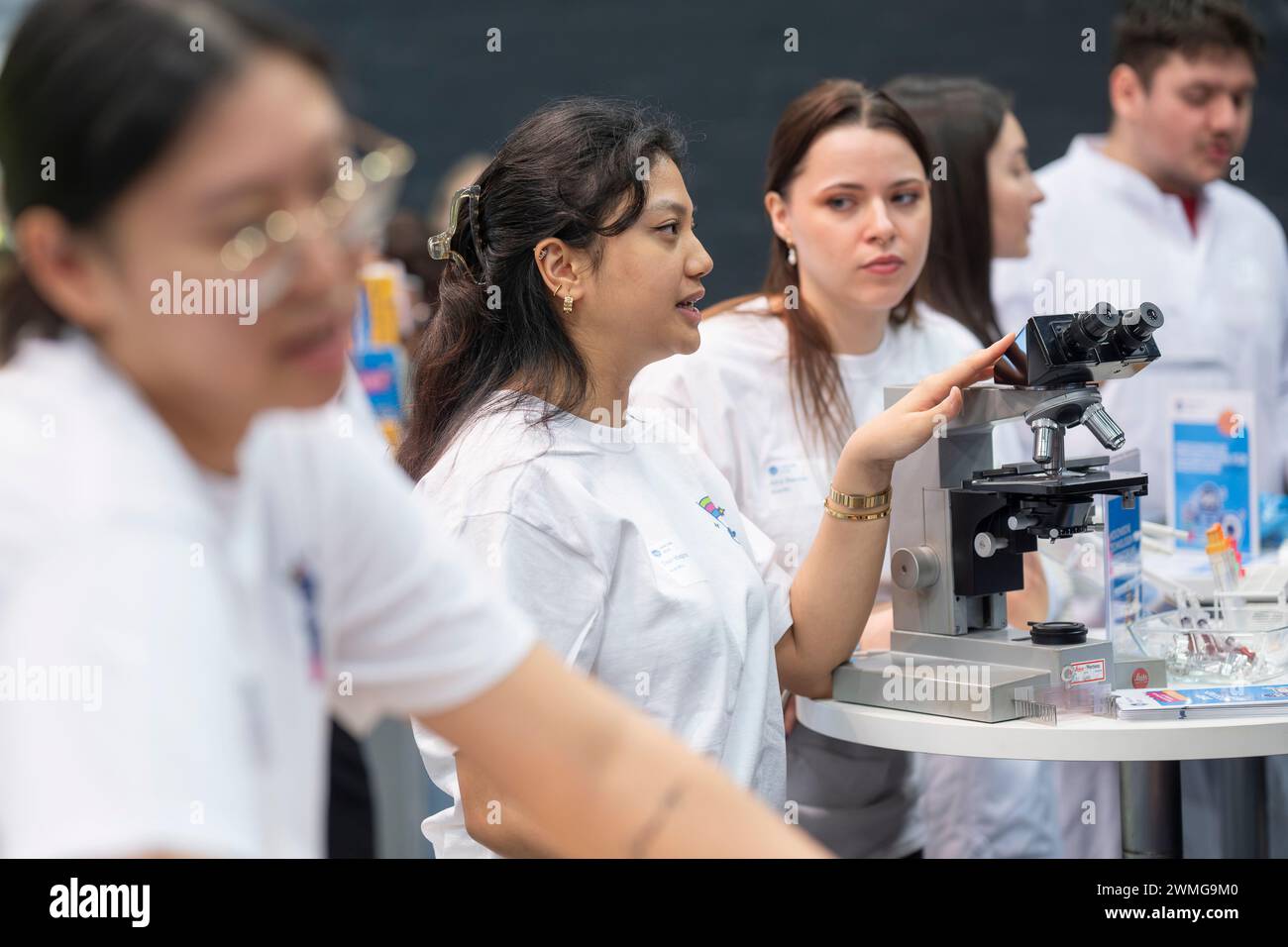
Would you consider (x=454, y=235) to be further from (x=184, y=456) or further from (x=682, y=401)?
(x=184, y=456)

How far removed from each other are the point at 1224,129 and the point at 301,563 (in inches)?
137

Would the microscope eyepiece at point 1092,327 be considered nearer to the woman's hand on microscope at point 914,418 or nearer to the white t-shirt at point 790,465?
the woman's hand on microscope at point 914,418

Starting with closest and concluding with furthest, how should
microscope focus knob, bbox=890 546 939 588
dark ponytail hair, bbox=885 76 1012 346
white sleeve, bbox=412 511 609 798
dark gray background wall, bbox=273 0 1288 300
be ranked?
white sleeve, bbox=412 511 609 798 → microscope focus knob, bbox=890 546 939 588 → dark ponytail hair, bbox=885 76 1012 346 → dark gray background wall, bbox=273 0 1288 300

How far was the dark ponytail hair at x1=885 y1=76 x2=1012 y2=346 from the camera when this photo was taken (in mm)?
3209

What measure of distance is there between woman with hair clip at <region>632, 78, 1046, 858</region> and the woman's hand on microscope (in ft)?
1.30

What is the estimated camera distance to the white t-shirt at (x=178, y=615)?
695 millimetres

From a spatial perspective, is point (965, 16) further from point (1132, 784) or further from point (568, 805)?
point (568, 805)

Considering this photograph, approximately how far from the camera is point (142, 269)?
77 cm

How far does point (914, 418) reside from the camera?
7.09ft

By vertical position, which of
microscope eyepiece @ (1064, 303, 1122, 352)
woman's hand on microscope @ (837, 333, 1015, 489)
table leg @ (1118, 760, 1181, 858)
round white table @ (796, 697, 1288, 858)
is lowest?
table leg @ (1118, 760, 1181, 858)

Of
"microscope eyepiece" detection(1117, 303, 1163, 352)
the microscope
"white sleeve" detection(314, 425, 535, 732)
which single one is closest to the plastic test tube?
the microscope

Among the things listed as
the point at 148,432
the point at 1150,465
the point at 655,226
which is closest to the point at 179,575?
the point at 148,432

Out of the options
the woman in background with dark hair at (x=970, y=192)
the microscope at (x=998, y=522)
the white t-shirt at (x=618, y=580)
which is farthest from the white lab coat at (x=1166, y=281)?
the white t-shirt at (x=618, y=580)

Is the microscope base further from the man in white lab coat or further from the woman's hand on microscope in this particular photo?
the man in white lab coat
